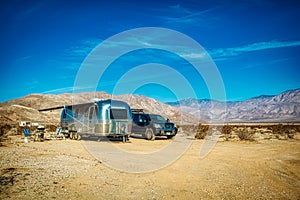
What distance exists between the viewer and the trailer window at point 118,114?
60.5 ft

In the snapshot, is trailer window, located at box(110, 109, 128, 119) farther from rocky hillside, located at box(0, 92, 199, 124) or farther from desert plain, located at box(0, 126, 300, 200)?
rocky hillside, located at box(0, 92, 199, 124)

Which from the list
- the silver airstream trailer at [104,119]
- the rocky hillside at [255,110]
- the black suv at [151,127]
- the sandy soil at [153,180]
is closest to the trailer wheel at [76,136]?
the silver airstream trailer at [104,119]

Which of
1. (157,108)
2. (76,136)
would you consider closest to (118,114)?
(76,136)

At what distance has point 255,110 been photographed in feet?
532

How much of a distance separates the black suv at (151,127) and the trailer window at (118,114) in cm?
309

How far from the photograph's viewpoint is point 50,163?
32.8 ft

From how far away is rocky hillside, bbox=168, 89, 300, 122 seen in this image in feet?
442

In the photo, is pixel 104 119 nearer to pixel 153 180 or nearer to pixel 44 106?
pixel 153 180

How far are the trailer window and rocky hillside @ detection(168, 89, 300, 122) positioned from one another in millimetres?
109025

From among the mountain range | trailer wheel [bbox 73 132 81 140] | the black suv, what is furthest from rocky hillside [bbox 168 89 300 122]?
trailer wheel [bbox 73 132 81 140]

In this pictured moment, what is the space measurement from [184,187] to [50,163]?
527 cm

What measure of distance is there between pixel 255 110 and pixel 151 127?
153 meters

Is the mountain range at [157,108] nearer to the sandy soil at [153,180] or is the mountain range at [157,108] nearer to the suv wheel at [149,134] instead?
the suv wheel at [149,134]

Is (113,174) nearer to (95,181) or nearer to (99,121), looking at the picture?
(95,181)
